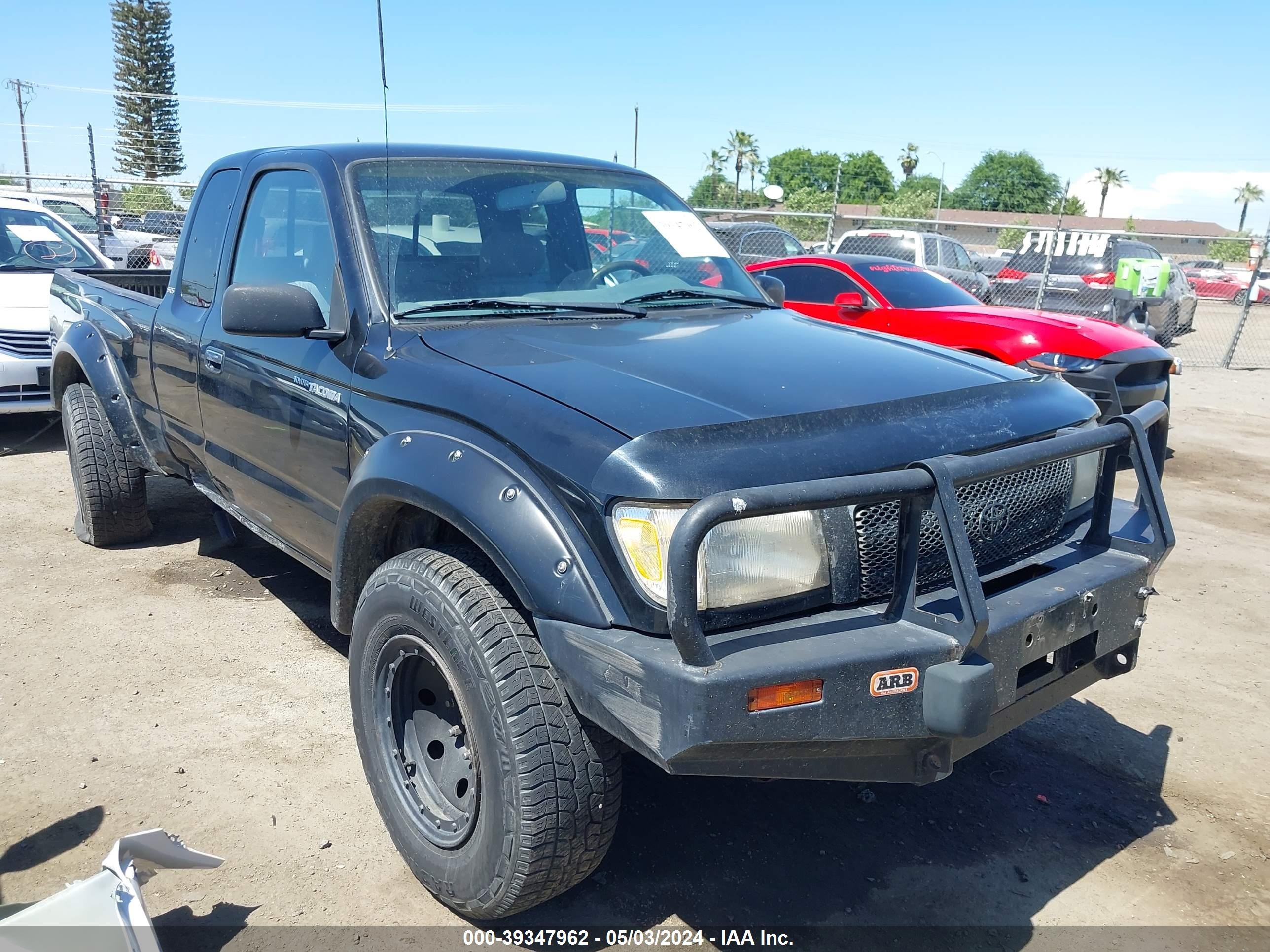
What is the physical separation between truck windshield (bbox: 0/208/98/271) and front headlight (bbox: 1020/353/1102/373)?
24.3 ft

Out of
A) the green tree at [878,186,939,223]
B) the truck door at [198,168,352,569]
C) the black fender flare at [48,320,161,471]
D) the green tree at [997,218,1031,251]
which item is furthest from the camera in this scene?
the green tree at [878,186,939,223]

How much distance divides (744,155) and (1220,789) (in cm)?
9942

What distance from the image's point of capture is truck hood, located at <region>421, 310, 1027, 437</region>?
2285 millimetres

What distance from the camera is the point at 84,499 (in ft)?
16.2

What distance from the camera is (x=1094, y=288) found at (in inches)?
612

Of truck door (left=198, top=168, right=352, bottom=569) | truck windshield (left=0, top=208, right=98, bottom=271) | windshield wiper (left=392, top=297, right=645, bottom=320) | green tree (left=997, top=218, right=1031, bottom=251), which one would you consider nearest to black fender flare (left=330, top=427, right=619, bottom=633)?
truck door (left=198, top=168, right=352, bottom=569)

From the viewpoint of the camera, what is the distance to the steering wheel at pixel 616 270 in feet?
10.8

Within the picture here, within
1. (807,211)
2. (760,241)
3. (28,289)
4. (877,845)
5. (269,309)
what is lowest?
(877,845)

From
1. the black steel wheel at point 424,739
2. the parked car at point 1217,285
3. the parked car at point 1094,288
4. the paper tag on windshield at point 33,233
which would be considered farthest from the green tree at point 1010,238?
the black steel wheel at point 424,739

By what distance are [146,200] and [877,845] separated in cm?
2424

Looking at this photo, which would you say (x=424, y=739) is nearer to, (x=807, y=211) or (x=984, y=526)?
(x=984, y=526)

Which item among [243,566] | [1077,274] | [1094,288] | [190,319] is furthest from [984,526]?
[1077,274]

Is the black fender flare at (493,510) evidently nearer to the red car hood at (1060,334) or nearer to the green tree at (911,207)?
the red car hood at (1060,334)

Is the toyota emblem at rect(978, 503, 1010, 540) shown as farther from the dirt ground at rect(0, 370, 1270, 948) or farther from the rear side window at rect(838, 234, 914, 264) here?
the rear side window at rect(838, 234, 914, 264)
